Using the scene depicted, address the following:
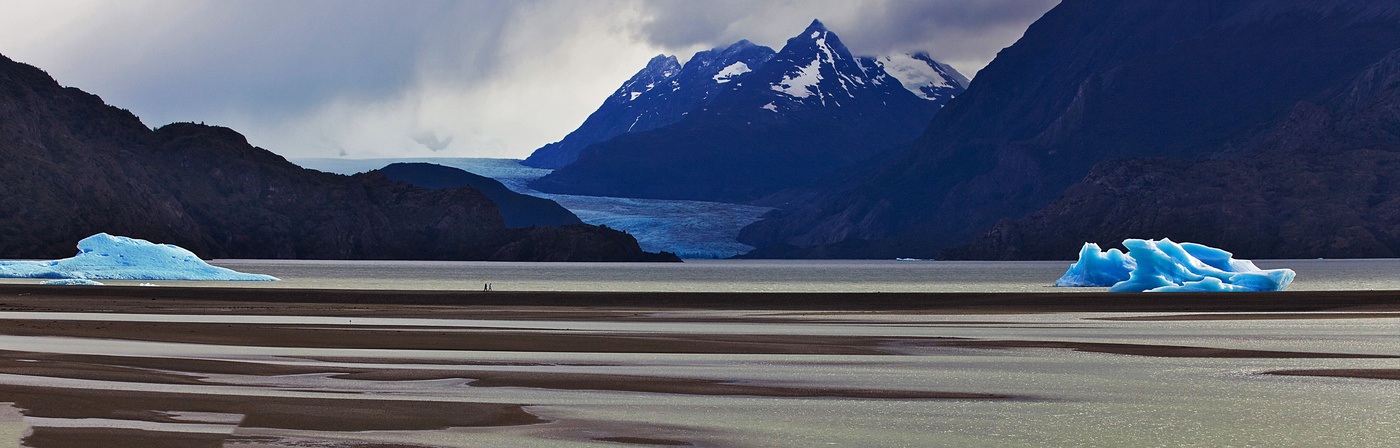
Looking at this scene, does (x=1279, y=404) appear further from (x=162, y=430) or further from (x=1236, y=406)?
(x=162, y=430)

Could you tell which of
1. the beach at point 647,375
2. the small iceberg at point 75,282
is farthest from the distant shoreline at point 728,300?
the beach at point 647,375

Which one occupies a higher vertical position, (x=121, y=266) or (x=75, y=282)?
(x=121, y=266)

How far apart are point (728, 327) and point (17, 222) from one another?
16550 centimetres

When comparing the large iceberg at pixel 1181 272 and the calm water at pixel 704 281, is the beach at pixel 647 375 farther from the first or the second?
the calm water at pixel 704 281

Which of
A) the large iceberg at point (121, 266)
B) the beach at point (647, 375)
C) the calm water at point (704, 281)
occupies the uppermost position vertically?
the large iceberg at point (121, 266)

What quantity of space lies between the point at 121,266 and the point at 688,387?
63330 millimetres

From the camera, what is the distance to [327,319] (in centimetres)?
3597

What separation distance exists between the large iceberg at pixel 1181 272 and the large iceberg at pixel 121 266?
50265 mm

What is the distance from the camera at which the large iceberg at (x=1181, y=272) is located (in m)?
59.6

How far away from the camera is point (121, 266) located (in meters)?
71.6

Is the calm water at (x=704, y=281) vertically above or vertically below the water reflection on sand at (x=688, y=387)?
below

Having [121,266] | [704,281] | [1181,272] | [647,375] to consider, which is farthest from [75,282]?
[1181,272]

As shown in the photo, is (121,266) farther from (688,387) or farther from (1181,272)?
(688,387)

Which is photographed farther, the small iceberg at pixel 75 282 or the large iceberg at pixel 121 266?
the large iceberg at pixel 121 266
